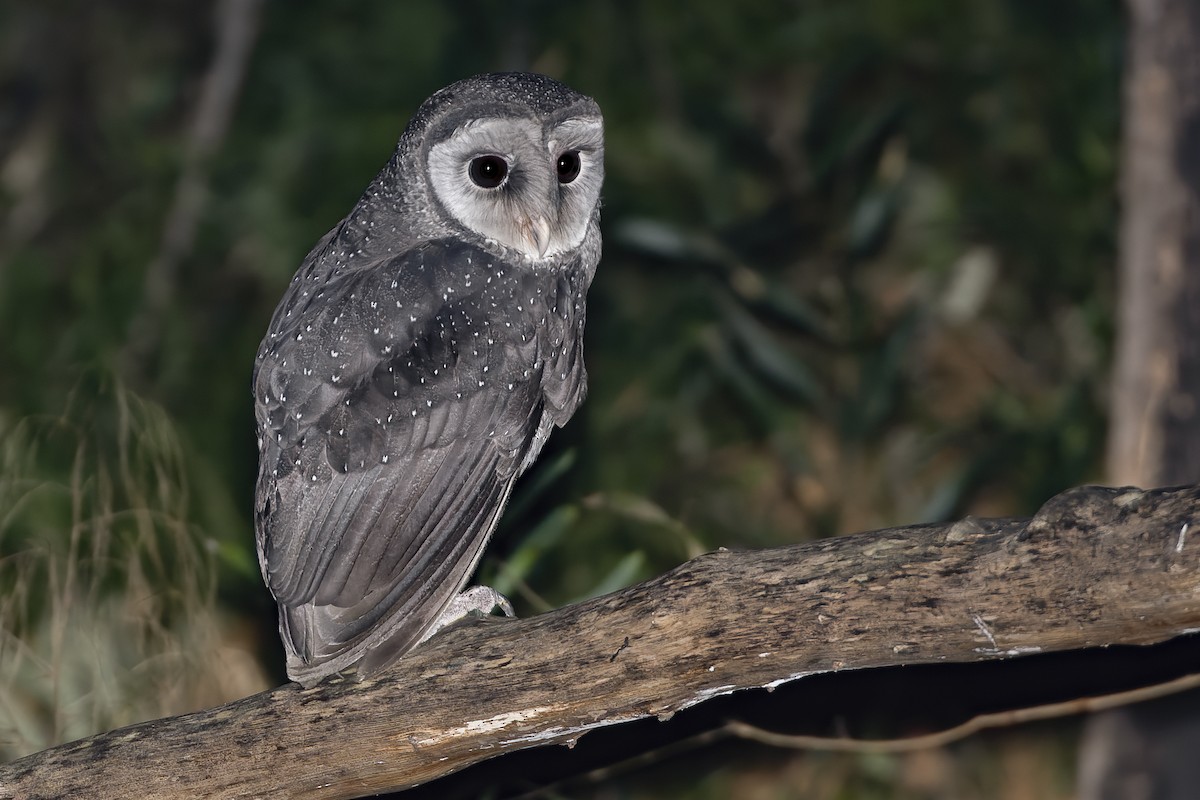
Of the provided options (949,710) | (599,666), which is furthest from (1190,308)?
(599,666)

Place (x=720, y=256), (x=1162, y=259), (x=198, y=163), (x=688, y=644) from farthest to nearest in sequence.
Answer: (x=198, y=163) < (x=720, y=256) < (x=1162, y=259) < (x=688, y=644)

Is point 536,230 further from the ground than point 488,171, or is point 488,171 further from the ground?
point 488,171

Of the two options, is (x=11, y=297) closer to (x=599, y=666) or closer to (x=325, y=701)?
(x=325, y=701)

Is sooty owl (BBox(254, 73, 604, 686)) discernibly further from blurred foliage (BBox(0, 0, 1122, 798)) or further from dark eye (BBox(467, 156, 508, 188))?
blurred foliage (BBox(0, 0, 1122, 798))

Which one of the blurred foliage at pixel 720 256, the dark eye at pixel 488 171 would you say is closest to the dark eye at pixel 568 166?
the dark eye at pixel 488 171

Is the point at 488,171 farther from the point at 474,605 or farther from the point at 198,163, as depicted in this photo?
the point at 198,163

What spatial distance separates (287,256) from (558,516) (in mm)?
1904

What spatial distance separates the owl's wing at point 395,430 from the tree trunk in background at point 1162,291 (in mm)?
1762

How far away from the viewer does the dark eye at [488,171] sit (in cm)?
269

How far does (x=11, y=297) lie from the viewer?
4.83 m

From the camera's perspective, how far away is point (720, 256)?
4.17 meters

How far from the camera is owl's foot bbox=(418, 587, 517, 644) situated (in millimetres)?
2641

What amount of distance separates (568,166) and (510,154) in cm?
18

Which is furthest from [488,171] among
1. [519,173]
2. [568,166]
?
[568,166]
